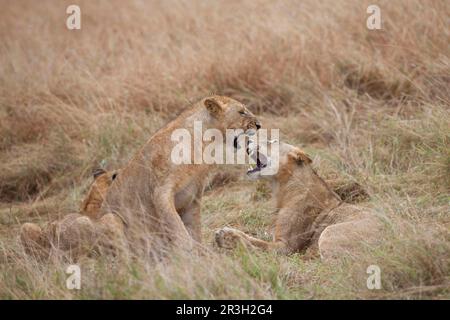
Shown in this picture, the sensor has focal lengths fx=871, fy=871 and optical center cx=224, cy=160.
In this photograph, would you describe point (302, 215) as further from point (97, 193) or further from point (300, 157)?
point (97, 193)

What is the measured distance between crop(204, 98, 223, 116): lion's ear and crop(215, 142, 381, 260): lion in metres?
0.67

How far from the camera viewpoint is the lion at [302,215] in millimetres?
6836

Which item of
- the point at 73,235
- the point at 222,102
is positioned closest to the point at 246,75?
the point at 222,102

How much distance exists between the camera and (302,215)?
24.8 feet

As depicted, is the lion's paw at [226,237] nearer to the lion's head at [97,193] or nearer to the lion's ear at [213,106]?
the lion's ear at [213,106]

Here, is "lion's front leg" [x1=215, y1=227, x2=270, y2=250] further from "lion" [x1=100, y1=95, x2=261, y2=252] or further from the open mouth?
the open mouth

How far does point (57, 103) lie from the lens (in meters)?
10.8

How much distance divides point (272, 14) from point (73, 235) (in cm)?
599

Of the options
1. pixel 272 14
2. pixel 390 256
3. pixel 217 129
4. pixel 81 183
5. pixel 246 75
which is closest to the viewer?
pixel 390 256

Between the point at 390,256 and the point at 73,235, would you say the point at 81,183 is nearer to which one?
the point at 73,235

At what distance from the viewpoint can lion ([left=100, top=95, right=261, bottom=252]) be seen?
22.1 feet

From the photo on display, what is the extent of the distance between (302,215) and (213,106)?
1.27m

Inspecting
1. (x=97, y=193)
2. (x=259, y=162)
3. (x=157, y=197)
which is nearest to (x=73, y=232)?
(x=157, y=197)

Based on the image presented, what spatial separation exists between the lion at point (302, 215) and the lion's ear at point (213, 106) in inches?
26.5
